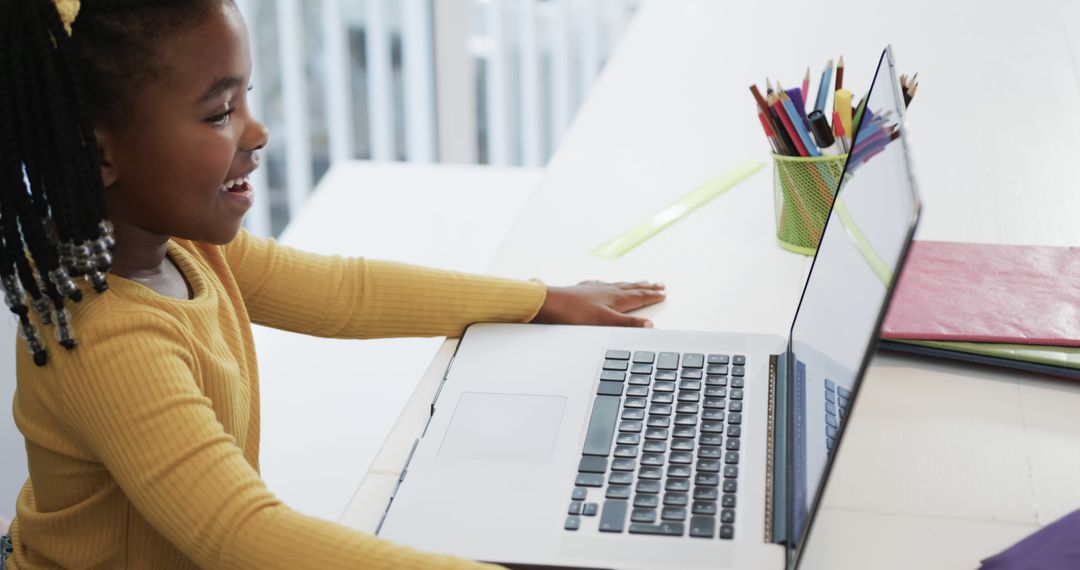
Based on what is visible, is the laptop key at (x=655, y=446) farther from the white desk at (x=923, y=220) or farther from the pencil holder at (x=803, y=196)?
the pencil holder at (x=803, y=196)

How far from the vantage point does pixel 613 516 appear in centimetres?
74

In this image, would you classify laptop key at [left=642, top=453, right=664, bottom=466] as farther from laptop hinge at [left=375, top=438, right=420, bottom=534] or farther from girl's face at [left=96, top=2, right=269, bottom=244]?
girl's face at [left=96, top=2, right=269, bottom=244]

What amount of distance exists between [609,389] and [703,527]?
20 cm

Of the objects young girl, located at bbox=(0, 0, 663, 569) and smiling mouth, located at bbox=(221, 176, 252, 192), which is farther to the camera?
smiling mouth, located at bbox=(221, 176, 252, 192)

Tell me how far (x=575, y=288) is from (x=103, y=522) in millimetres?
457

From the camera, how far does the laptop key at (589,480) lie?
78 centimetres

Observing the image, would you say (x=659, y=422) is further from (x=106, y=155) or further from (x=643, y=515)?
(x=106, y=155)

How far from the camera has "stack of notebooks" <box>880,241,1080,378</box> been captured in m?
0.92

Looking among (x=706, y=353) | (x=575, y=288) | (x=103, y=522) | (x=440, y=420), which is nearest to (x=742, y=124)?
(x=575, y=288)

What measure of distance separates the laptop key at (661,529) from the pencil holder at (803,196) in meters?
0.45

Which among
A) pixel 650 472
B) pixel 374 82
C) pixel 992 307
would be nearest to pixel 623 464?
pixel 650 472

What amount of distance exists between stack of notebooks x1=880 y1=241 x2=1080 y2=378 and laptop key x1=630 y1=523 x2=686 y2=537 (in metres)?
0.27

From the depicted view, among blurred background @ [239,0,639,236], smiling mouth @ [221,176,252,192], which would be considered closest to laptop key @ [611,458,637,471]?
smiling mouth @ [221,176,252,192]

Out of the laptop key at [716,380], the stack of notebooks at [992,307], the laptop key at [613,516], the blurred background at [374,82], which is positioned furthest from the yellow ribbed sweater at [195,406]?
the blurred background at [374,82]
